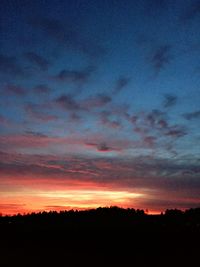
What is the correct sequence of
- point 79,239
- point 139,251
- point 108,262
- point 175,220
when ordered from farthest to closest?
point 175,220 < point 79,239 < point 139,251 < point 108,262

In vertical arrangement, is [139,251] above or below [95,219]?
below

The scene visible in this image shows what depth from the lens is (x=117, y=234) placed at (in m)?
33.6

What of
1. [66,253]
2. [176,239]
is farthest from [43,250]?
[176,239]

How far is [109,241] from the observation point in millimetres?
31703

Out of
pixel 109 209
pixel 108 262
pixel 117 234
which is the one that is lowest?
pixel 108 262

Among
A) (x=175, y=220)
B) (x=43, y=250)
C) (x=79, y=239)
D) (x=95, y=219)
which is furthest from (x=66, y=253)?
(x=95, y=219)

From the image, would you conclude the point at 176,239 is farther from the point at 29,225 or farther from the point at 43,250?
the point at 29,225

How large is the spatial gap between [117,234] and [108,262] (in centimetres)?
757

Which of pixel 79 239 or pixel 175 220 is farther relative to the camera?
pixel 175 220

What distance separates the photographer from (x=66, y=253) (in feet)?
93.8

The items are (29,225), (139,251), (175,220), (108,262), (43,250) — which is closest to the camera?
(108,262)

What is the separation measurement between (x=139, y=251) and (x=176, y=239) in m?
3.20

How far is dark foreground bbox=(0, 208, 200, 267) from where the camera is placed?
2589cm

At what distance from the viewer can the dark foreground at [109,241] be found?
2589cm
